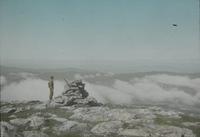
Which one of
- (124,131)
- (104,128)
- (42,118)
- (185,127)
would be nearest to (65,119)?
(42,118)

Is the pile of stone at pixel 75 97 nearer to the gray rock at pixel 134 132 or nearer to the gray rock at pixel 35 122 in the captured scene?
the gray rock at pixel 35 122

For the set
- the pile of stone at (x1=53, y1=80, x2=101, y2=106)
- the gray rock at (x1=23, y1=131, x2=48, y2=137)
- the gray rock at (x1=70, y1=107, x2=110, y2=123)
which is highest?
the pile of stone at (x1=53, y1=80, x2=101, y2=106)

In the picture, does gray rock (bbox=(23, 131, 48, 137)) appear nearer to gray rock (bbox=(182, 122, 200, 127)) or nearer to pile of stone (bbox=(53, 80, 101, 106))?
pile of stone (bbox=(53, 80, 101, 106))

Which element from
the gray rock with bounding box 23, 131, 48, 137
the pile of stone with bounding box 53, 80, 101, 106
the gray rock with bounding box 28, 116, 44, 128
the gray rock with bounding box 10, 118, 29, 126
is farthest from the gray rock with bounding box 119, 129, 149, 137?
the pile of stone with bounding box 53, 80, 101, 106

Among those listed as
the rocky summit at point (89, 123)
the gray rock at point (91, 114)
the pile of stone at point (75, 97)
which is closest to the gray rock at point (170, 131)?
the rocky summit at point (89, 123)

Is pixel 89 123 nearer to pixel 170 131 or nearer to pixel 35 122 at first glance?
pixel 35 122

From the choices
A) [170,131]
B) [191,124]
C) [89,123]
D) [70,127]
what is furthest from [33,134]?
[191,124]
